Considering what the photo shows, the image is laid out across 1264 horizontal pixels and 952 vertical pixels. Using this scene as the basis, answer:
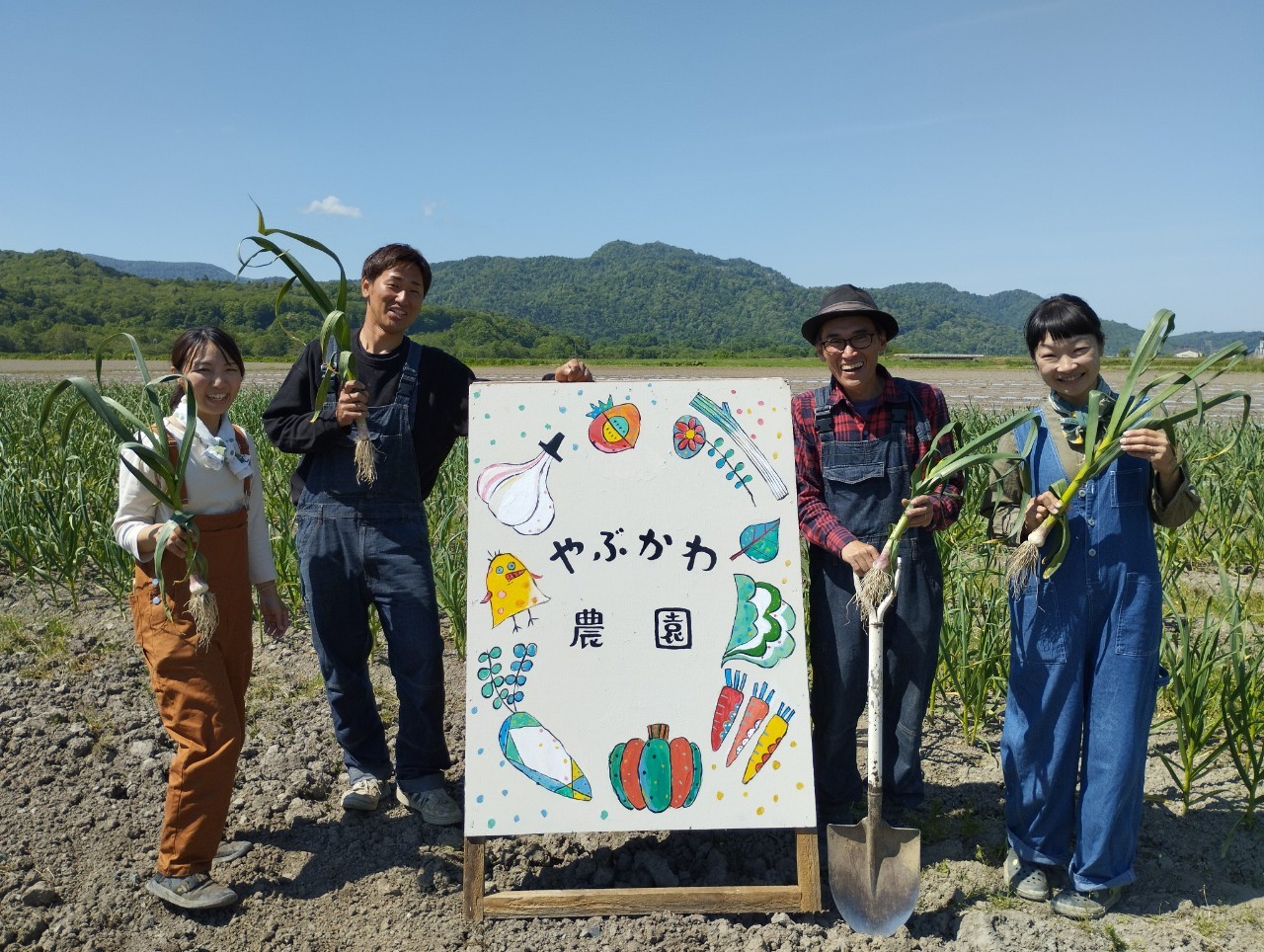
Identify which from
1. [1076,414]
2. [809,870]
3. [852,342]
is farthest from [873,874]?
[852,342]

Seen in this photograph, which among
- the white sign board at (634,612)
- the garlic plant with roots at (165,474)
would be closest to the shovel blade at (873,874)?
the white sign board at (634,612)

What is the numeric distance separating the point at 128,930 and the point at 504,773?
1.01 metres

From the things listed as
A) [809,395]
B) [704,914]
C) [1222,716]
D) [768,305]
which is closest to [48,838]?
[704,914]

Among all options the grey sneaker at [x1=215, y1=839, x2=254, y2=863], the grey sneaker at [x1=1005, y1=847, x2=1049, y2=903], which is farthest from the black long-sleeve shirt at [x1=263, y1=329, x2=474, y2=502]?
the grey sneaker at [x1=1005, y1=847, x2=1049, y2=903]

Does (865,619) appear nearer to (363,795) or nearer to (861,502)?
(861,502)

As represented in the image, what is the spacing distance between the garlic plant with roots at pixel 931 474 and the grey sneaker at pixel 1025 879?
786 millimetres

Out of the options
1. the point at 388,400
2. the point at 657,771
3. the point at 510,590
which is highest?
the point at 388,400

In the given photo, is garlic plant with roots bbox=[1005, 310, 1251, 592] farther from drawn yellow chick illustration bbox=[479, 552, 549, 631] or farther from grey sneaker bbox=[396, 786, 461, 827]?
grey sneaker bbox=[396, 786, 461, 827]

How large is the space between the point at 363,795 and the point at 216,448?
114 cm

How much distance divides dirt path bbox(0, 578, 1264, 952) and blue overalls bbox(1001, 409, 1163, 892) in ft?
0.81

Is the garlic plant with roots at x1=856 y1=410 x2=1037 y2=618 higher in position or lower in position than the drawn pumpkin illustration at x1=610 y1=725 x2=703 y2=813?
higher

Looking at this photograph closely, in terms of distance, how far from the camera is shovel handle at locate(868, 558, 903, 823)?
2117 millimetres

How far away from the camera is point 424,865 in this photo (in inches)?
98.3

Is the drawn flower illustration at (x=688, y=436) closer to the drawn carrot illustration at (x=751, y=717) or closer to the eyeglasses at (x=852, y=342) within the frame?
the eyeglasses at (x=852, y=342)
